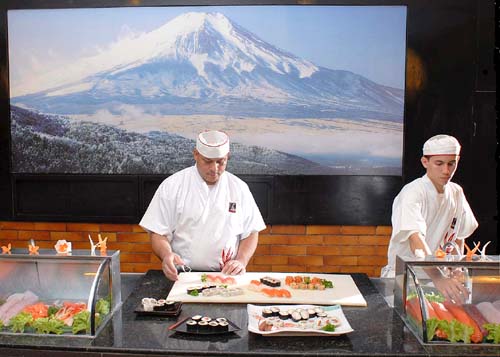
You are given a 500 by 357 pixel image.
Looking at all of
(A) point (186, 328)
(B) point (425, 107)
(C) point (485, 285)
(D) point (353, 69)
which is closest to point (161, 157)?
(D) point (353, 69)

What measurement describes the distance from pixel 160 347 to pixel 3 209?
3.75 metres

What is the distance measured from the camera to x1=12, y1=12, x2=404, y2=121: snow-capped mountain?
16.1 ft

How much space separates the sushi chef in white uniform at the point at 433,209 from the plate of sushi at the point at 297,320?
44.1 inches

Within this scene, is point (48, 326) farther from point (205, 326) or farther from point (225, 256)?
point (225, 256)

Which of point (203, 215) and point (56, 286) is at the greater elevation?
point (203, 215)

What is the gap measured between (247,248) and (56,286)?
1448 mm

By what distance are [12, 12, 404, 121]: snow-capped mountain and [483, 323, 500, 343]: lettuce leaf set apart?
288cm

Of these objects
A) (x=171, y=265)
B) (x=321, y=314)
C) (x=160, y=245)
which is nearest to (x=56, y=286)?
(x=171, y=265)

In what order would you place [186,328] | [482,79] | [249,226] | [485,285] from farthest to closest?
[482,79], [249,226], [485,285], [186,328]

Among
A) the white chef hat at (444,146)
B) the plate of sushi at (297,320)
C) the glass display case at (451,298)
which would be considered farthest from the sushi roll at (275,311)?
the white chef hat at (444,146)

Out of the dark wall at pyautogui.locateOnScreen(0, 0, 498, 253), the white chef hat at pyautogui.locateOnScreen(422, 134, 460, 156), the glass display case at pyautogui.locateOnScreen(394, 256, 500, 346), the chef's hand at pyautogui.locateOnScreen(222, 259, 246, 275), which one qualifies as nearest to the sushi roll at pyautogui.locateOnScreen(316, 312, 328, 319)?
the glass display case at pyautogui.locateOnScreen(394, 256, 500, 346)

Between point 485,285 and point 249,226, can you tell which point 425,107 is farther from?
point 485,285

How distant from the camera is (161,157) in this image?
4.98 m

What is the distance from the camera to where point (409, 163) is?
4.89 meters
